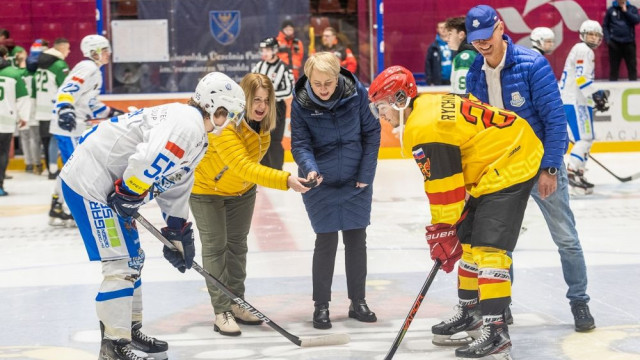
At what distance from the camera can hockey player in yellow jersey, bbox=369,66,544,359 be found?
375cm

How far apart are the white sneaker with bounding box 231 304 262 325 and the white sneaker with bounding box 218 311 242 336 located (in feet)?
0.45

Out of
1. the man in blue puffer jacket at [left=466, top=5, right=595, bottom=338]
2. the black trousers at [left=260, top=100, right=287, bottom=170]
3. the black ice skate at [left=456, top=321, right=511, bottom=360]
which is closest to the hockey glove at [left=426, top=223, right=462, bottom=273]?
the black ice skate at [left=456, top=321, right=511, bottom=360]

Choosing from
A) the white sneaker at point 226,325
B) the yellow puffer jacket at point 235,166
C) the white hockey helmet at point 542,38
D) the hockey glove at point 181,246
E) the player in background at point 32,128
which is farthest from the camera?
the player in background at point 32,128

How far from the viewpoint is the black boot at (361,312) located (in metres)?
4.68

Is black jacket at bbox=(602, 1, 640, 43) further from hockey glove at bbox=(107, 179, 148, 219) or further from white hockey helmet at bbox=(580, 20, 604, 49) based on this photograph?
hockey glove at bbox=(107, 179, 148, 219)

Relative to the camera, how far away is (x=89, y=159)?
3.81 meters

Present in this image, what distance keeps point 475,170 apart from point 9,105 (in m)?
7.15

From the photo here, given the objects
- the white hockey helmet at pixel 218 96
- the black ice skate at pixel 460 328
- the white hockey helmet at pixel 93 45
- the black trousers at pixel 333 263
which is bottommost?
the black ice skate at pixel 460 328

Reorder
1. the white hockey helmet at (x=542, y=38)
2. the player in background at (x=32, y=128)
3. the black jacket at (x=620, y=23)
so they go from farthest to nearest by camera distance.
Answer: the black jacket at (x=620, y=23) → the player in background at (x=32, y=128) → the white hockey helmet at (x=542, y=38)

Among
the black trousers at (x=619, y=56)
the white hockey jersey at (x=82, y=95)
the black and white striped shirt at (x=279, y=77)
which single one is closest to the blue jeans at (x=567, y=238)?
the white hockey jersey at (x=82, y=95)

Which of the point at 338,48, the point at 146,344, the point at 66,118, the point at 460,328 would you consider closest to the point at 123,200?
the point at 146,344

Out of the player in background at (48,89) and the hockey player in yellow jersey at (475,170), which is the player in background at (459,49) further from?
the player in background at (48,89)

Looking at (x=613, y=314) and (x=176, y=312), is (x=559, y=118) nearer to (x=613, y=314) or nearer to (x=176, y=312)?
(x=613, y=314)

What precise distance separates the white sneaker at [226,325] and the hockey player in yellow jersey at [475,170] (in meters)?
1.07
